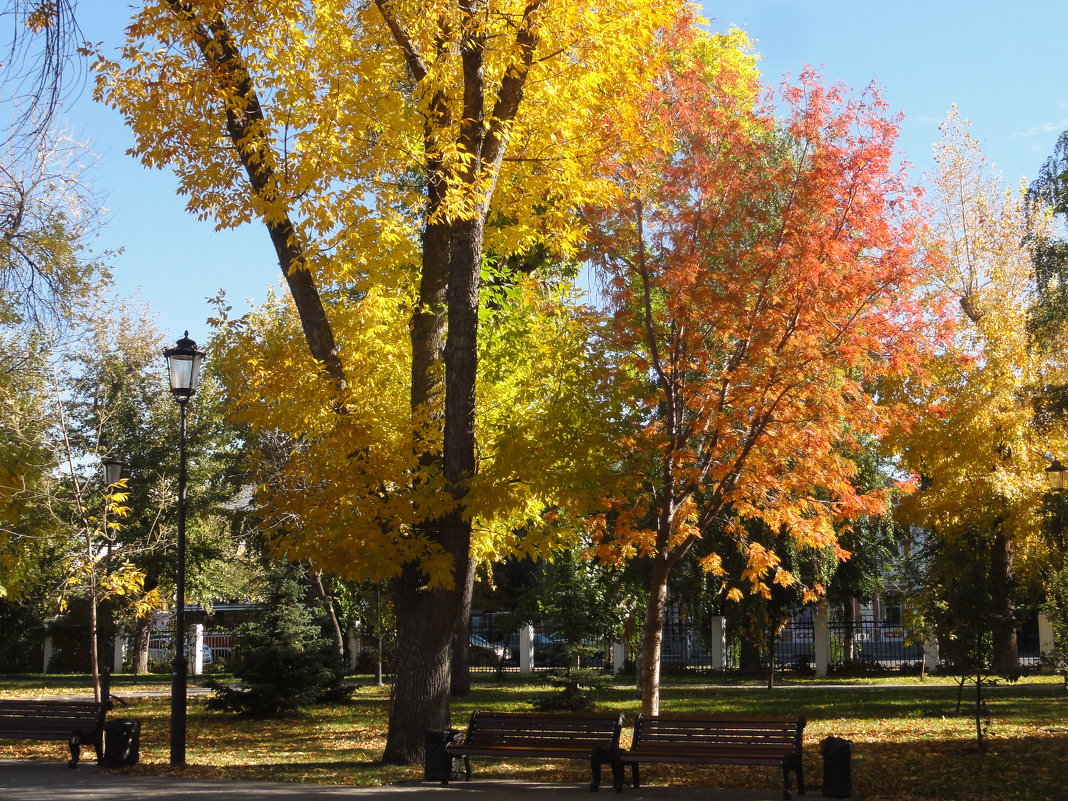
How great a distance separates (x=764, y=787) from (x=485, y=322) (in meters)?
7.15

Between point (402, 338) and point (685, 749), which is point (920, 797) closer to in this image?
point (685, 749)

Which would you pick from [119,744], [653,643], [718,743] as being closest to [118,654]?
[119,744]

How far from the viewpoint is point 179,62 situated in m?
10.9

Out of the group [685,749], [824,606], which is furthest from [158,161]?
[824,606]

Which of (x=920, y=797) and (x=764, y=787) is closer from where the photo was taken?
(x=920, y=797)

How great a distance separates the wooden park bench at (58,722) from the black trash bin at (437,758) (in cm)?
440

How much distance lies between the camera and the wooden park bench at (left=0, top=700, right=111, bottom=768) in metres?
12.0

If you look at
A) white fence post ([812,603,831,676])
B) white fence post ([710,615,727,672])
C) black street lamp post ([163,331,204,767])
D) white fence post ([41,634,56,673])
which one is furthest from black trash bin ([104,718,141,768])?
white fence post ([41,634,56,673])

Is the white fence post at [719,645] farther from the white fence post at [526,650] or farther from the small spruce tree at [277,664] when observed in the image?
the small spruce tree at [277,664]

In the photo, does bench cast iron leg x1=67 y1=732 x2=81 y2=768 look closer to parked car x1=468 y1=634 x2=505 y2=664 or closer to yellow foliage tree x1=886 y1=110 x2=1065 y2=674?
yellow foliage tree x1=886 y1=110 x2=1065 y2=674

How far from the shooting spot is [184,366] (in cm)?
1330

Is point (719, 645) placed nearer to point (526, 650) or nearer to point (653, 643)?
point (526, 650)

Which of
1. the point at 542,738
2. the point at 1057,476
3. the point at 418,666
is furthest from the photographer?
the point at 1057,476

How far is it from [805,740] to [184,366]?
959 centimetres
